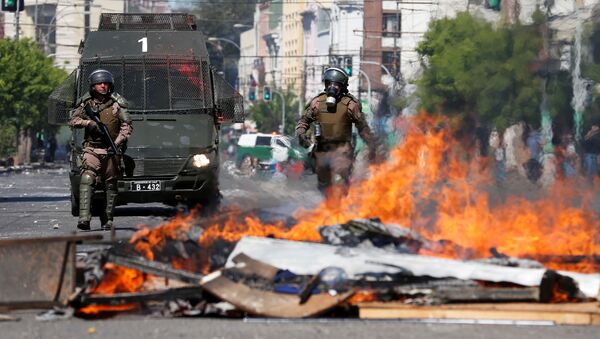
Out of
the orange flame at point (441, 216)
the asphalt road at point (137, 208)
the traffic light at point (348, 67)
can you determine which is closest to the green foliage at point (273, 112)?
the traffic light at point (348, 67)

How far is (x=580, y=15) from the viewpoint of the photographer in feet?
61.4

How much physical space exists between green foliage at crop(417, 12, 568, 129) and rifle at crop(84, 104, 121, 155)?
17.5 feet

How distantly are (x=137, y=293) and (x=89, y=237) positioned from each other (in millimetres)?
477

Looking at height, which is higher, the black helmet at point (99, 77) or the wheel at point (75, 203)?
the black helmet at point (99, 77)

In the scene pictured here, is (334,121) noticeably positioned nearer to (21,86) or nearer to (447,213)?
(447,213)

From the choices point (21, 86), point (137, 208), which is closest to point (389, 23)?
point (21, 86)

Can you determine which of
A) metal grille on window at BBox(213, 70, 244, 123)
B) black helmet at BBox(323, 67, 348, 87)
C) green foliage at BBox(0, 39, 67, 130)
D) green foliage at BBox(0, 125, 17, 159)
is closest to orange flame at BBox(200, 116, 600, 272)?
black helmet at BBox(323, 67, 348, 87)

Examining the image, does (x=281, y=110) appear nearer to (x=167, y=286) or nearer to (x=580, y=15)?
(x=580, y=15)

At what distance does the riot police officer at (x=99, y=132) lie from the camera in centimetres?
1550

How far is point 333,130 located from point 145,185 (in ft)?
A: 14.5

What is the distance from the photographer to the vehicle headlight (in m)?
18.8

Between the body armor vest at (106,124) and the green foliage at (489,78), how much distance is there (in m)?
5.29

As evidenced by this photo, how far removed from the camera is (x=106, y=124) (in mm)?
15641

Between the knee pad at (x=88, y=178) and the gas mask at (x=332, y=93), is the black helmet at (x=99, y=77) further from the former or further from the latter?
the gas mask at (x=332, y=93)
